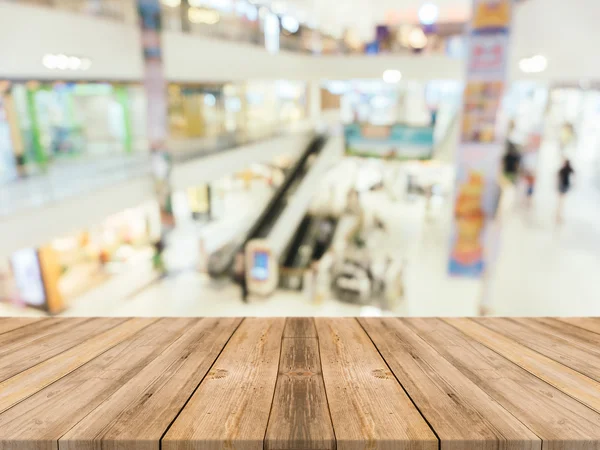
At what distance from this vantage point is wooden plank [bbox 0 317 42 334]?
1.31 meters

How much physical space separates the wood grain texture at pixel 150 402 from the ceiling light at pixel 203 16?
474 inches

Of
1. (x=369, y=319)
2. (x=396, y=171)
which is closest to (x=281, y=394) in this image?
(x=369, y=319)

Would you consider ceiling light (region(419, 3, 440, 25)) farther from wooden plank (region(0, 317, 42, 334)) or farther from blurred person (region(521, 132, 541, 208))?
wooden plank (region(0, 317, 42, 334))

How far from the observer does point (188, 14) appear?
1136 centimetres

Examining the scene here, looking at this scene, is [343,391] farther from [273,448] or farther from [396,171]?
[396,171]

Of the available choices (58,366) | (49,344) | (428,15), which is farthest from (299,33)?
(58,366)

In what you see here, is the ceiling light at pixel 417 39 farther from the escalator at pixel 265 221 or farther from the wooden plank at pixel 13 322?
the wooden plank at pixel 13 322

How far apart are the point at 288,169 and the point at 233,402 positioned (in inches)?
524

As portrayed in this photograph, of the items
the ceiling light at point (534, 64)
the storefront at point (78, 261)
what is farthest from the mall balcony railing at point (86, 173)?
the ceiling light at point (534, 64)

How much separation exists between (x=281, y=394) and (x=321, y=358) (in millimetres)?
194

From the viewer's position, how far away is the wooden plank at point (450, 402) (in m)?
0.81

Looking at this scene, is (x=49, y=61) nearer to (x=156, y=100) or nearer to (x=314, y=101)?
(x=156, y=100)

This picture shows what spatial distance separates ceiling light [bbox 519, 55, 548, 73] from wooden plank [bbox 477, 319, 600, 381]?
6070mm

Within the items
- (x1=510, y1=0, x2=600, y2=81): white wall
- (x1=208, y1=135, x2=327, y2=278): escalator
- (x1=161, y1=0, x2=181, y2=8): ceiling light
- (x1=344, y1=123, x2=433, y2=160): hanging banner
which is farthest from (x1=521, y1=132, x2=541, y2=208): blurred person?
(x1=161, y1=0, x2=181, y2=8): ceiling light
